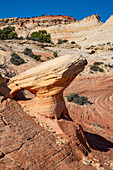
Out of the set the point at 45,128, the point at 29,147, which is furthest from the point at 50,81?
the point at 29,147

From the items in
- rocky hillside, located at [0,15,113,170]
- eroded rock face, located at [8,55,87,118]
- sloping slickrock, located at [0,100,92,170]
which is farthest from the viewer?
eroded rock face, located at [8,55,87,118]

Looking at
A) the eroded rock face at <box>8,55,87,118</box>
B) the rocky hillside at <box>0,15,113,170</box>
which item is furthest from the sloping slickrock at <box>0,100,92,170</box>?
the eroded rock face at <box>8,55,87,118</box>

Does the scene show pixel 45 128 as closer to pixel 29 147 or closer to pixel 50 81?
pixel 29 147

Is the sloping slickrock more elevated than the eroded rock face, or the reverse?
the eroded rock face

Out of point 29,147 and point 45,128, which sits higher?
point 45,128

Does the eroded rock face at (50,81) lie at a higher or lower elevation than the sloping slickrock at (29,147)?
higher

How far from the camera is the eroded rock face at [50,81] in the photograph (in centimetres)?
579

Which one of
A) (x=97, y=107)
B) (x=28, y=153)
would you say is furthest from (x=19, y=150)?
(x=97, y=107)

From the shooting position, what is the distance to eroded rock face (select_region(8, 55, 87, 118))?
5.79m

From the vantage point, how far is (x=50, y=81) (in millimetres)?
5941

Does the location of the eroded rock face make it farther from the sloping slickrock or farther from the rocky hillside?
the sloping slickrock

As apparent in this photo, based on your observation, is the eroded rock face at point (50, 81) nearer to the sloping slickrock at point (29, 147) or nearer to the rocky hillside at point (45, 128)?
the rocky hillside at point (45, 128)

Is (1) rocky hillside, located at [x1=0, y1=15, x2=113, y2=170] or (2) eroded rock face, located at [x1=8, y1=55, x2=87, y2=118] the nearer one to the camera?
(1) rocky hillside, located at [x1=0, y1=15, x2=113, y2=170]

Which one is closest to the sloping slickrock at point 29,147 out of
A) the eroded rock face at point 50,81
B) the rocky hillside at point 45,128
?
the rocky hillside at point 45,128
